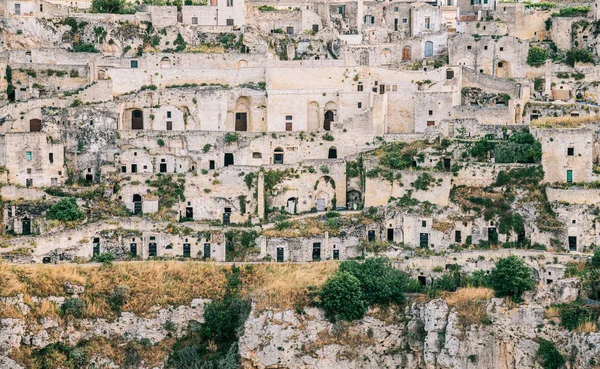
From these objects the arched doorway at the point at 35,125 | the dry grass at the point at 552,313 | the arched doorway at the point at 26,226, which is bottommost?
the dry grass at the point at 552,313

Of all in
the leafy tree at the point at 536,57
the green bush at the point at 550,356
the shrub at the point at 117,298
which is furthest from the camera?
the leafy tree at the point at 536,57

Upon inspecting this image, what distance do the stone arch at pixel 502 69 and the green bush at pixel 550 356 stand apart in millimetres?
21072

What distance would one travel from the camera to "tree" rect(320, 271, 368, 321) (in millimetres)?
58812

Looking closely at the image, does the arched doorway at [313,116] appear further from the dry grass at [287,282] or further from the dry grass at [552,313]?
the dry grass at [552,313]

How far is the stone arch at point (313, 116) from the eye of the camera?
70.7 metres

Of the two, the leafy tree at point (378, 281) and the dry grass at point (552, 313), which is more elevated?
the leafy tree at point (378, 281)

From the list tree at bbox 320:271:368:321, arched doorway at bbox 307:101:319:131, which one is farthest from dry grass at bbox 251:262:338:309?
arched doorway at bbox 307:101:319:131

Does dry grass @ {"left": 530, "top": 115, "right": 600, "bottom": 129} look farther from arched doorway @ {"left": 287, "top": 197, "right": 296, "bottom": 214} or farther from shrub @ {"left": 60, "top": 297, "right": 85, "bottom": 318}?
shrub @ {"left": 60, "top": 297, "right": 85, "bottom": 318}

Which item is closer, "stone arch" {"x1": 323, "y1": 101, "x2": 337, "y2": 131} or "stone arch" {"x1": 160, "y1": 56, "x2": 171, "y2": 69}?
"stone arch" {"x1": 323, "y1": 101, "x2": 337, "y2": 131}

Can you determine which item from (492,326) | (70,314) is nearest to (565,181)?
(492,326)

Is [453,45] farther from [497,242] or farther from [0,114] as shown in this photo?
[0,114]

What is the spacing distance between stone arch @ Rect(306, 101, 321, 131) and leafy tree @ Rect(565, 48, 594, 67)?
1403 centimetres

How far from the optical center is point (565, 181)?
63.4 meters

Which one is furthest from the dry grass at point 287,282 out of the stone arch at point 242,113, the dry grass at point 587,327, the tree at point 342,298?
the dry grass at point 587,327
